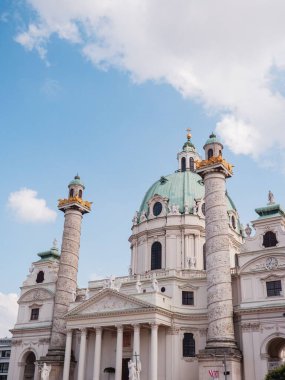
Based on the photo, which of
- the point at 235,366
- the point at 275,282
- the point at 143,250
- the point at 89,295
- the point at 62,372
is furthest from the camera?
the point at 143,250

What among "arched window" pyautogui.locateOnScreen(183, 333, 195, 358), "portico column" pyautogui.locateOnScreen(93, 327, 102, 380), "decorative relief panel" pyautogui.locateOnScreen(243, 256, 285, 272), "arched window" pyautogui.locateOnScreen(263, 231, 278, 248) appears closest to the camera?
"decorative relief panel" pyautogui.locateOnScreen(243, 256, 285, 272)

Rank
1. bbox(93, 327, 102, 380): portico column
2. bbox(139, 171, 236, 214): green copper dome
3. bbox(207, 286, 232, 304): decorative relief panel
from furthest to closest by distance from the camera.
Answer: bbox(139, 171, 236, 214): green copper dome, bbox(93, 327, 102, 380): portico column, bbox(207, 286, 232, 304): decorative relief panel

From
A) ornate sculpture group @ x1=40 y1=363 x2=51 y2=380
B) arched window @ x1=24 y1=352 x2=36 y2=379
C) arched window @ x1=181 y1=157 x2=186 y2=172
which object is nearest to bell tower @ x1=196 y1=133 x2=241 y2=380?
arched window @ x1=181 y1=157 x2=186 y2=172

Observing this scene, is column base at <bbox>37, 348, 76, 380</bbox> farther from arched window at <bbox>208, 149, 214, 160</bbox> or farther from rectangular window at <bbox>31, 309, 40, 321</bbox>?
arched window at <bbox>208, 149, 214, 160</bbox>

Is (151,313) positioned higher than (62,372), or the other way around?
(151,313)

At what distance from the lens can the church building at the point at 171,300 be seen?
3822 centimetres

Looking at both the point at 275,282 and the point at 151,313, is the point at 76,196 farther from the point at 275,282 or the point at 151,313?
the point at 275,282

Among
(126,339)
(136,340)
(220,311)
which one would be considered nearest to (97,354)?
(126,339)

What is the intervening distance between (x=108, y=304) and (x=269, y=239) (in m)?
16.1

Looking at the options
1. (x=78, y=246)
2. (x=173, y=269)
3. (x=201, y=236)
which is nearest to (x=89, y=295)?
(x=78, y=246)

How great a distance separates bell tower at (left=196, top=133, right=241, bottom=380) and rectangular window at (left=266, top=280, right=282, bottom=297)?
11.1ft

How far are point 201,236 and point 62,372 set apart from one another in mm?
20185

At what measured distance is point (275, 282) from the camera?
129ft

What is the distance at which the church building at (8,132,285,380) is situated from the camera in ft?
125
